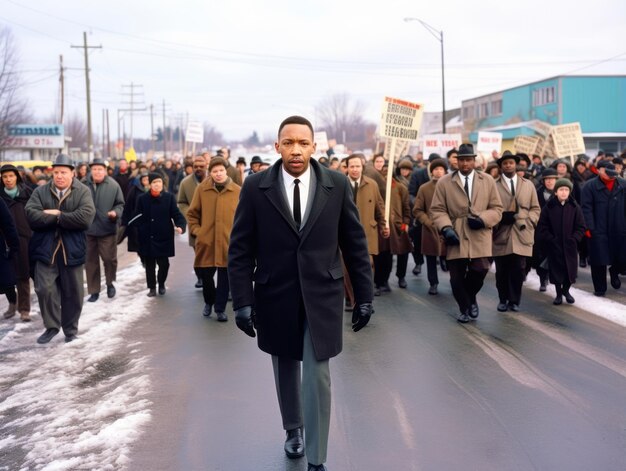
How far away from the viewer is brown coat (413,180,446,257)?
12.3 meters

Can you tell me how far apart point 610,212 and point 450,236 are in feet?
13.6

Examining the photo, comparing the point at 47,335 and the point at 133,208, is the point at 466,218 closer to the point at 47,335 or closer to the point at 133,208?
the point at 47,335

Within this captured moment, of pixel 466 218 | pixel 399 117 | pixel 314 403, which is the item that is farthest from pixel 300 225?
pixel 399 117

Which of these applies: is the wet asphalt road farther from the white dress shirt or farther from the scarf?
the scarf

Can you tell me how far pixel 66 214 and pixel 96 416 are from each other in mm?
3444

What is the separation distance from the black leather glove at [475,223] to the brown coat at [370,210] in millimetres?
1823

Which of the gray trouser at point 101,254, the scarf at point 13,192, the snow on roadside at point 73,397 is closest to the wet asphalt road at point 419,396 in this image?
the snow on roadside at point 73,397

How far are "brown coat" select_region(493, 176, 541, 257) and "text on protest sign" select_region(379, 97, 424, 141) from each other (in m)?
3.15

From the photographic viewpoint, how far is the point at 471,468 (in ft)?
16.9

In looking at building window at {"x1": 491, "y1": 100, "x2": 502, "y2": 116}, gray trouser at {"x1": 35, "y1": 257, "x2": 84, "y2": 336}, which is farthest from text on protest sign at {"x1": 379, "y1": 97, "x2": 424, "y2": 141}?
→ building window at {"x1": 491, "y1": 100, "x2": 502, "y2": 116}

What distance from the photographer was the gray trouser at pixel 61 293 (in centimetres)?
932

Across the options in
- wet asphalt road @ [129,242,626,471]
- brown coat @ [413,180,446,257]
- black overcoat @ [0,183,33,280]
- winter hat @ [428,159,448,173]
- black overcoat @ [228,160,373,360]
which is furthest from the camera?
winter hat @ [428,159,448,173]

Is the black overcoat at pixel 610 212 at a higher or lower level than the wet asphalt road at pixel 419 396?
higher

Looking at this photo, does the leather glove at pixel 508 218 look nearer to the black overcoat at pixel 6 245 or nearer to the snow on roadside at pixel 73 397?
the snow on roadside at pixel 73 397
